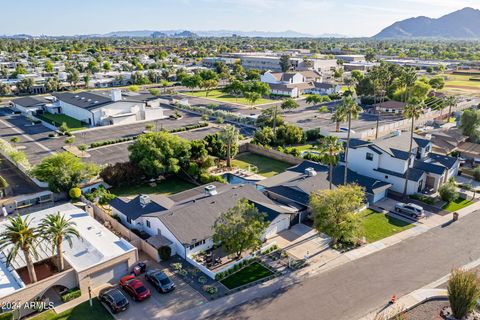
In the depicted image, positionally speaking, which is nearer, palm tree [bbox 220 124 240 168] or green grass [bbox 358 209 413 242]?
green grass [bbox 358 209 413 242]

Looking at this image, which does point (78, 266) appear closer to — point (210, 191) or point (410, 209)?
point (210, 191)

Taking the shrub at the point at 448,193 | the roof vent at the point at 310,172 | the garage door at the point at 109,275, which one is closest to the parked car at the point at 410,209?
the shrub at the point at 448,193

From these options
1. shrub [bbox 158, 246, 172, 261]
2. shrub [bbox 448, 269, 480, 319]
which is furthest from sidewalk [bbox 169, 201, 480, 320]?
shrub [bbox 158, 246, 172, 261]

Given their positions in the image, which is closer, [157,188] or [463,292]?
[463,292]

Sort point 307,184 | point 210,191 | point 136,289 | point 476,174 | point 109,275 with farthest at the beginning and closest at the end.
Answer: point 476,174 → point 307,184 → point 210,191 → point 109,275 → point 136,289

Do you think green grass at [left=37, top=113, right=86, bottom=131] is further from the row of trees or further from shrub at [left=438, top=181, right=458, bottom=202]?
shrub at [left=438, top=181, right=458, bottom=202]

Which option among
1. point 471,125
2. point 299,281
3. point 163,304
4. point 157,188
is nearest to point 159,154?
point 157,188

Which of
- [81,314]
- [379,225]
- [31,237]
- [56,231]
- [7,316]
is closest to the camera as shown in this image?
[7,316]
